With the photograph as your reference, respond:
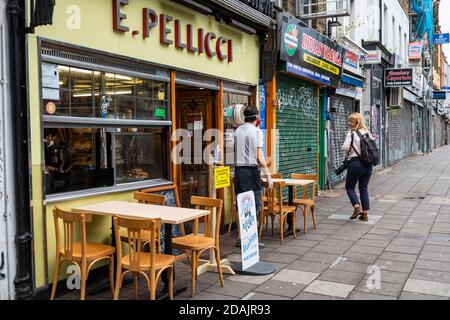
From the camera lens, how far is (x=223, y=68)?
794 cm

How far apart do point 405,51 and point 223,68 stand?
21.8 metres

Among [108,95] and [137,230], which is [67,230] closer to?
[137,230]

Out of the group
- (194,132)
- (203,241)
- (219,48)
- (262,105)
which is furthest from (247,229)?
(262,105)

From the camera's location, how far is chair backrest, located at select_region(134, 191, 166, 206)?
5434 mm

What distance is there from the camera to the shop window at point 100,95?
4.91m

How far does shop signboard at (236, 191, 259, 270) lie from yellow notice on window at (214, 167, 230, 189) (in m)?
0.51

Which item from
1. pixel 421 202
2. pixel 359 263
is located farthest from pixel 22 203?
pixel 421 202

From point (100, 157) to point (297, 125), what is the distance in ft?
20.8

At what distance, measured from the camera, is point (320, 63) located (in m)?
11.2

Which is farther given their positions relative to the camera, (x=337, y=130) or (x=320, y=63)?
(x=337, y=130)

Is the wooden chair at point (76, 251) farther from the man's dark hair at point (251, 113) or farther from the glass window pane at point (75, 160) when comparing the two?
the man's dark hair at point (251, 113)

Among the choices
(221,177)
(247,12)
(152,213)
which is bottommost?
(152,213)

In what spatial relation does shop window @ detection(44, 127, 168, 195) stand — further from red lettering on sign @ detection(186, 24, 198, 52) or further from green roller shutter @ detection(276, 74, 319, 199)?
green roller shutter @ detection(276, 74, 319, 199)

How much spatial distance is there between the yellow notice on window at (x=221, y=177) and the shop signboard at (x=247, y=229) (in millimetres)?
507
